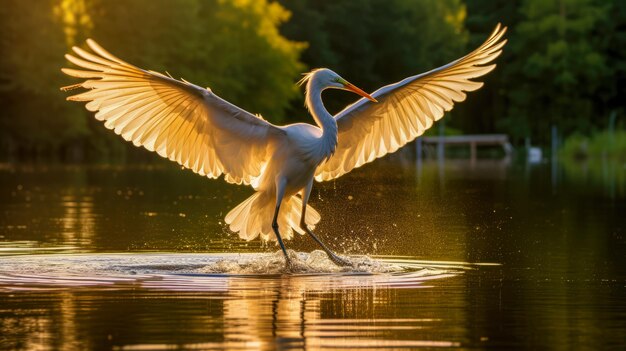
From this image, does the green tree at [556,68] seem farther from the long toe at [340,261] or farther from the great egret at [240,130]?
the long toe at [340,261]

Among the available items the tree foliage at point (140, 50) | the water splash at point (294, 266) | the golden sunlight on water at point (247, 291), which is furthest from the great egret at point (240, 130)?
the tree foliage at point (140, 50)

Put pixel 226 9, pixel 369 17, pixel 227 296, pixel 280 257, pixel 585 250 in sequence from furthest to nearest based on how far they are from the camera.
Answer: pixel 369 17 < pixel 226 9 < pixel 585 250 < pixel 280 257 < pixel 227 296

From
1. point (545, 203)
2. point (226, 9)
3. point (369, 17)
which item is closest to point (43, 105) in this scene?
point (226, 9)

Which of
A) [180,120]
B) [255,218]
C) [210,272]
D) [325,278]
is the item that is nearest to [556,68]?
[255,218]

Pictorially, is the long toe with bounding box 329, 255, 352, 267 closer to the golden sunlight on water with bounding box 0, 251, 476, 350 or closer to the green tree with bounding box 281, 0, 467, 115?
the golden sunlight on water with bounding box 0, 251, 476, 350

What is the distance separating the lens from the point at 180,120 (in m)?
14.8

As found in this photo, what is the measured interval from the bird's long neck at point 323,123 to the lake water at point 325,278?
117 cm

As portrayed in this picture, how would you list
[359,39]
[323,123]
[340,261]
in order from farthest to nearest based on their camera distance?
[359,39] → [323,123] → [340,261]

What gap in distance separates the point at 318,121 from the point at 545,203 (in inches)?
473

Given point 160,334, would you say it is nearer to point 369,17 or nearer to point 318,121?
point 318,121

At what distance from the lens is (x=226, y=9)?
265ft

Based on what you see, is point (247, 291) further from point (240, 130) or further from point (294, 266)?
point (240, 130)

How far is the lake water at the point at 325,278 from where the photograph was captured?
374 inches

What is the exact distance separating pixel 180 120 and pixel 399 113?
2.84m
